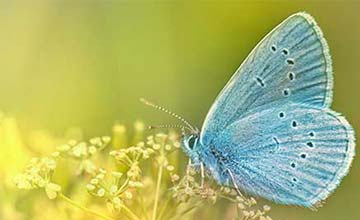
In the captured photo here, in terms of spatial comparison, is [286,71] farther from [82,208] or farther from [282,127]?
[82,208]

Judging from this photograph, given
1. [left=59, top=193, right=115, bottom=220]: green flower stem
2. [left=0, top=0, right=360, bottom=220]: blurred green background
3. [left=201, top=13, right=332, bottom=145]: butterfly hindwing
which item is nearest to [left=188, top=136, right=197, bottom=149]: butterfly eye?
[left=201, top=13, right=332, bottom=145]: butterfly hindwing

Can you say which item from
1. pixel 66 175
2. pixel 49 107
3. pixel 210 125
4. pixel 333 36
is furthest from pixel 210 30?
pixel 66 175

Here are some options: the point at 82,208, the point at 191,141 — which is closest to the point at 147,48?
the point at 191,141

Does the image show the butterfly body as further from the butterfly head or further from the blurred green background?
the blurred green background

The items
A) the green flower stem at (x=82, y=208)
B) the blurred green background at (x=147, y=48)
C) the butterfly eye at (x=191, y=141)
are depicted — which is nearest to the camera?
the green flower stem at (x=82, y=208)

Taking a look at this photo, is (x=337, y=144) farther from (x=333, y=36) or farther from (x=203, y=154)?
(x=333, y=36)

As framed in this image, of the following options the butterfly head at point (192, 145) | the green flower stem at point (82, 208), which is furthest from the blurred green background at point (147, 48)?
the green flower stem at point (82, 208)

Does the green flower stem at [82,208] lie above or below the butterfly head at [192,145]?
below

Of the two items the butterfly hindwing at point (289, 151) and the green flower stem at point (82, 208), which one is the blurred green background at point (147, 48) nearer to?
the butterfly hindwing at point (289, 151)
